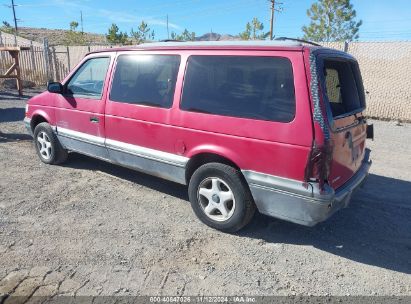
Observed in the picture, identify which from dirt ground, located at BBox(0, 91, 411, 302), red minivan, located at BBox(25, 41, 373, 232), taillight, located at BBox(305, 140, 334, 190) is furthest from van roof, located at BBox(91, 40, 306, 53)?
dirt ground, located at BBox(0, 91, 411, 302)

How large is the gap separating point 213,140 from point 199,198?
69cm

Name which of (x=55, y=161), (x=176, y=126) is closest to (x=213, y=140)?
(x=176, y=126)

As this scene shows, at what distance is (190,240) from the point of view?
12.1 ft

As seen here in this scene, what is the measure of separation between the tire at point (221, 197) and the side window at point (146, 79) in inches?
36.5

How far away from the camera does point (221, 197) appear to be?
3760 mm

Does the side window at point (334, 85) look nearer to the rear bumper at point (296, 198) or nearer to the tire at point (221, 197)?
the rear bumper at point (296, 198)

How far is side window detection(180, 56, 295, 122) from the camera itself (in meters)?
3.28

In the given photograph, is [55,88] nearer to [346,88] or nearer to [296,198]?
[296,198]

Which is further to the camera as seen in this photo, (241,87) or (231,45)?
(231,45)

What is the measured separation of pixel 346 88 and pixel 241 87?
56.4 inches

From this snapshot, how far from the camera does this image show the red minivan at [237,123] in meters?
3.16

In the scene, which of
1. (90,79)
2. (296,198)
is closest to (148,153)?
(90,79)

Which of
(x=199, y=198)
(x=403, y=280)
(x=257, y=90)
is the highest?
(x=257, y=90)

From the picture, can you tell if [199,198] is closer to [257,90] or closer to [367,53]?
[257,90]
